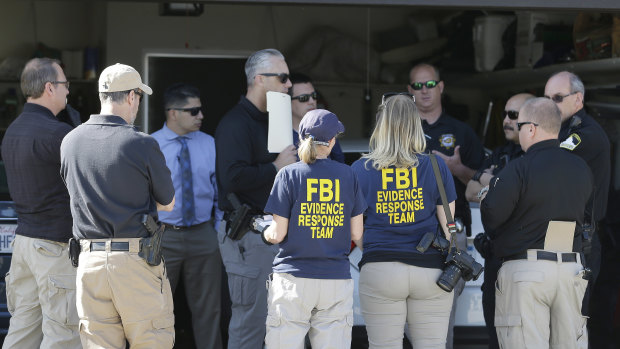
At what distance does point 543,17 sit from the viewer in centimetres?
755

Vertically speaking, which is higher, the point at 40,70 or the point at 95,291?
the point at 40,70

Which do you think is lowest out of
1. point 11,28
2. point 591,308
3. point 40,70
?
point 591,308

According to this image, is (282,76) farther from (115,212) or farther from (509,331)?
(509,331)

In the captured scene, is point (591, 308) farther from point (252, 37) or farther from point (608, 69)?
point (252, 37)

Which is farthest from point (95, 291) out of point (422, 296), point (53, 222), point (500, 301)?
point (500, 301)

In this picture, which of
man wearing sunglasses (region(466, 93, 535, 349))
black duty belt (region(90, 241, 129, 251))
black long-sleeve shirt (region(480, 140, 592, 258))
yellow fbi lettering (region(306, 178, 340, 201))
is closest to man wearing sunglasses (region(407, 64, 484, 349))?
man wearing sunglasses (region(466, 93, 535, 349))

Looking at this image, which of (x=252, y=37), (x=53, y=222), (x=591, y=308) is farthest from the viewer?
(x=252, y=37)

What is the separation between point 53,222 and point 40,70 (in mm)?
793

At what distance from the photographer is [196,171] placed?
534cm

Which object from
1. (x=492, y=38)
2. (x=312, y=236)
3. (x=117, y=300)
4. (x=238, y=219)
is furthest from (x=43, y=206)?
(x=492, y=38)

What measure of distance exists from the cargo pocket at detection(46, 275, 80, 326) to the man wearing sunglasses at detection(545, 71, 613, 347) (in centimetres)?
269

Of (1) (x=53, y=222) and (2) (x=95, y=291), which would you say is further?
(1) (x=53, y=222)

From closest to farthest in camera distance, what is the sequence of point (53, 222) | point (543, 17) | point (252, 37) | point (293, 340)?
1. point (293, 340)
2. point (53, 222)
3. point (543, 17)
4. point (252, 37)

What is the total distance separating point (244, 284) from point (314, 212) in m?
0.91
